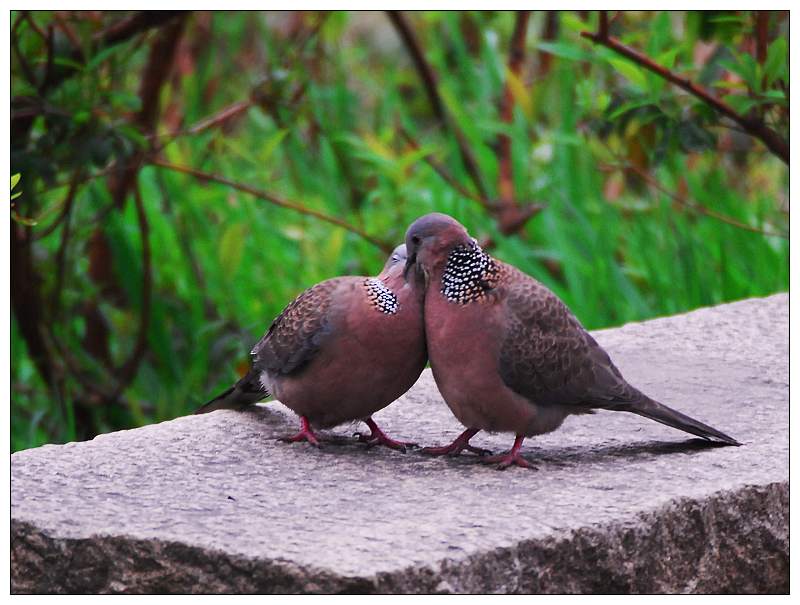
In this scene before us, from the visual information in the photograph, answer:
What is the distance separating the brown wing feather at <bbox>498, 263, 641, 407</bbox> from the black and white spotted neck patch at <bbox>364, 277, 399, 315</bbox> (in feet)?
0.87

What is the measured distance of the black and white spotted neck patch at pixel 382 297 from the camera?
3.11 meters

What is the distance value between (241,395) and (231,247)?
1.50 metres

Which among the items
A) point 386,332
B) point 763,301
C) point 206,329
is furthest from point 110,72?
point 763,301

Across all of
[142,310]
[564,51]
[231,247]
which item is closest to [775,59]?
[564,51]

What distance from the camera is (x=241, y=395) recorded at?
3578 millimetres

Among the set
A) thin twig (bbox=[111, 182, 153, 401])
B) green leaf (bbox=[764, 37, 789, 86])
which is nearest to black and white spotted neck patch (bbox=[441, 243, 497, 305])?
green leaf (bbox=[764, 37, 789, 86])

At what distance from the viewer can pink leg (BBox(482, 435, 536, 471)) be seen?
3092 millimetres

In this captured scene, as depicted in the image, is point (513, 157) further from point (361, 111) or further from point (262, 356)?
point (262, 356)

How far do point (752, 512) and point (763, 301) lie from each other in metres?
1.86

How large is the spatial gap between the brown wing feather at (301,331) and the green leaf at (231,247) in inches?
65.2

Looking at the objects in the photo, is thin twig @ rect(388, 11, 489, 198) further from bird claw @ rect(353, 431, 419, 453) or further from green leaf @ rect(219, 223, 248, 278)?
bird claw @ rect(353, 431, 419, 453)

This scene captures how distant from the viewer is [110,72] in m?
4.65

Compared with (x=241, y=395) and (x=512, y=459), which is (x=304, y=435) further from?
(x=512, y=459)

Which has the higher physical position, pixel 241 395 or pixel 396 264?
pixel 396 264
